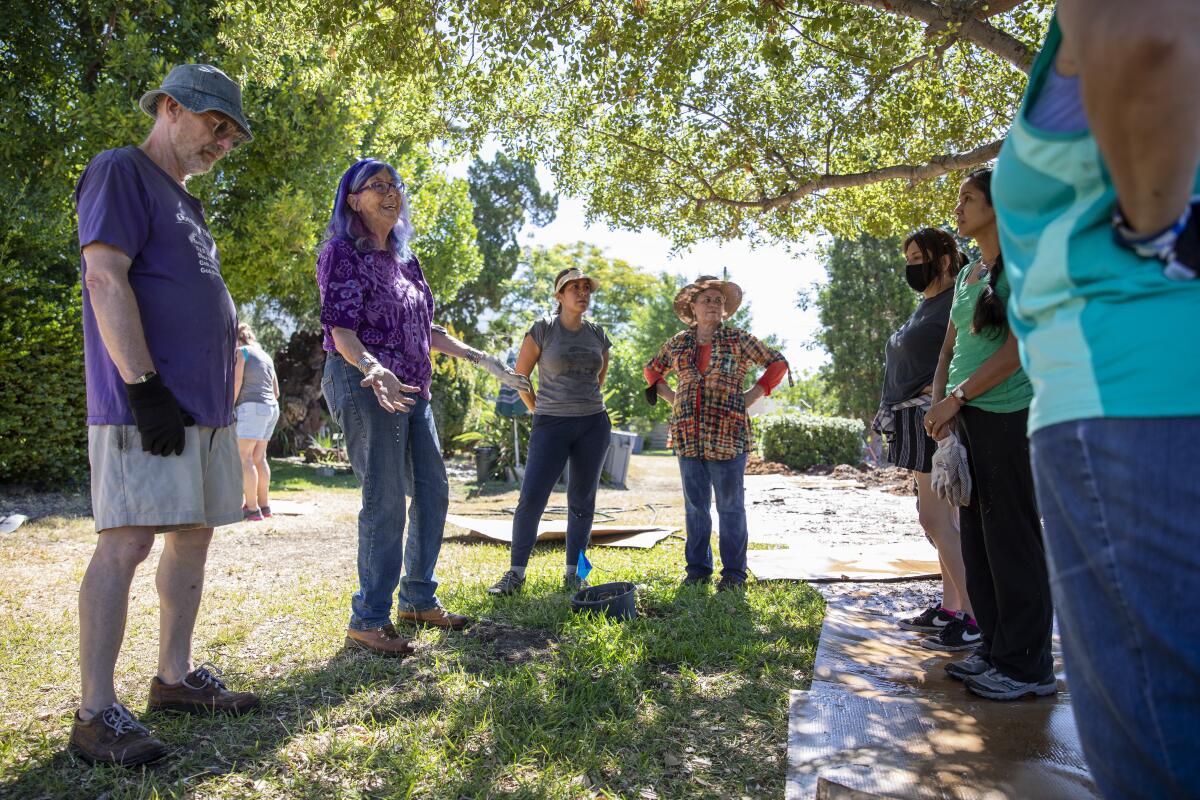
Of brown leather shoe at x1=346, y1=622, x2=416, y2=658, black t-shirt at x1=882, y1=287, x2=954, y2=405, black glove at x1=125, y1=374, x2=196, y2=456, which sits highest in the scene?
black t-shirt at x1=882, y1=287, x2=954, y2=405

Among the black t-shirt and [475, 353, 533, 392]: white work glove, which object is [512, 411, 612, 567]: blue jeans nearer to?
[475, 353, 533, 392]: white work glove

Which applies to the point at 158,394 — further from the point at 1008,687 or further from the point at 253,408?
the point at 253,408

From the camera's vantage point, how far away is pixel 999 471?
2977mm

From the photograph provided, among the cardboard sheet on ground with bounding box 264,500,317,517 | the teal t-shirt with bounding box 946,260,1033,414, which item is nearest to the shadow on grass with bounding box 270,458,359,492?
the cardboard sheet on ground with bounding box 264,500,317,517

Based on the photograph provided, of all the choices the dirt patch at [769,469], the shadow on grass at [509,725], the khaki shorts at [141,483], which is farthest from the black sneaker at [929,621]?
the dirt patch at [769,469]

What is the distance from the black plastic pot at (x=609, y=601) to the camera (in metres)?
Result: 4.16

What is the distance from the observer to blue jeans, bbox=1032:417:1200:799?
1.09m

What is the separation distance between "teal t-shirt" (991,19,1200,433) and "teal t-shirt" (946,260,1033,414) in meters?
1.72

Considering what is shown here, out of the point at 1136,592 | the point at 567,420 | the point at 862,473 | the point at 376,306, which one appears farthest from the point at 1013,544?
the point at 862,473

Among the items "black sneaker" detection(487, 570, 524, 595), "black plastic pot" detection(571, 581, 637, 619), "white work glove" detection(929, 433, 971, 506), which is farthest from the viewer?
"black sneaker" detection(487, 570, 524, 595)

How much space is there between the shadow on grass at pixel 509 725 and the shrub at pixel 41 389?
729 cm

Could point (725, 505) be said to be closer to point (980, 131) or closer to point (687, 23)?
point (687, 23)

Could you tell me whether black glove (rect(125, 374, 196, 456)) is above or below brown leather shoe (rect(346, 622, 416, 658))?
above

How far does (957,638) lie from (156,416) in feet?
11.2
